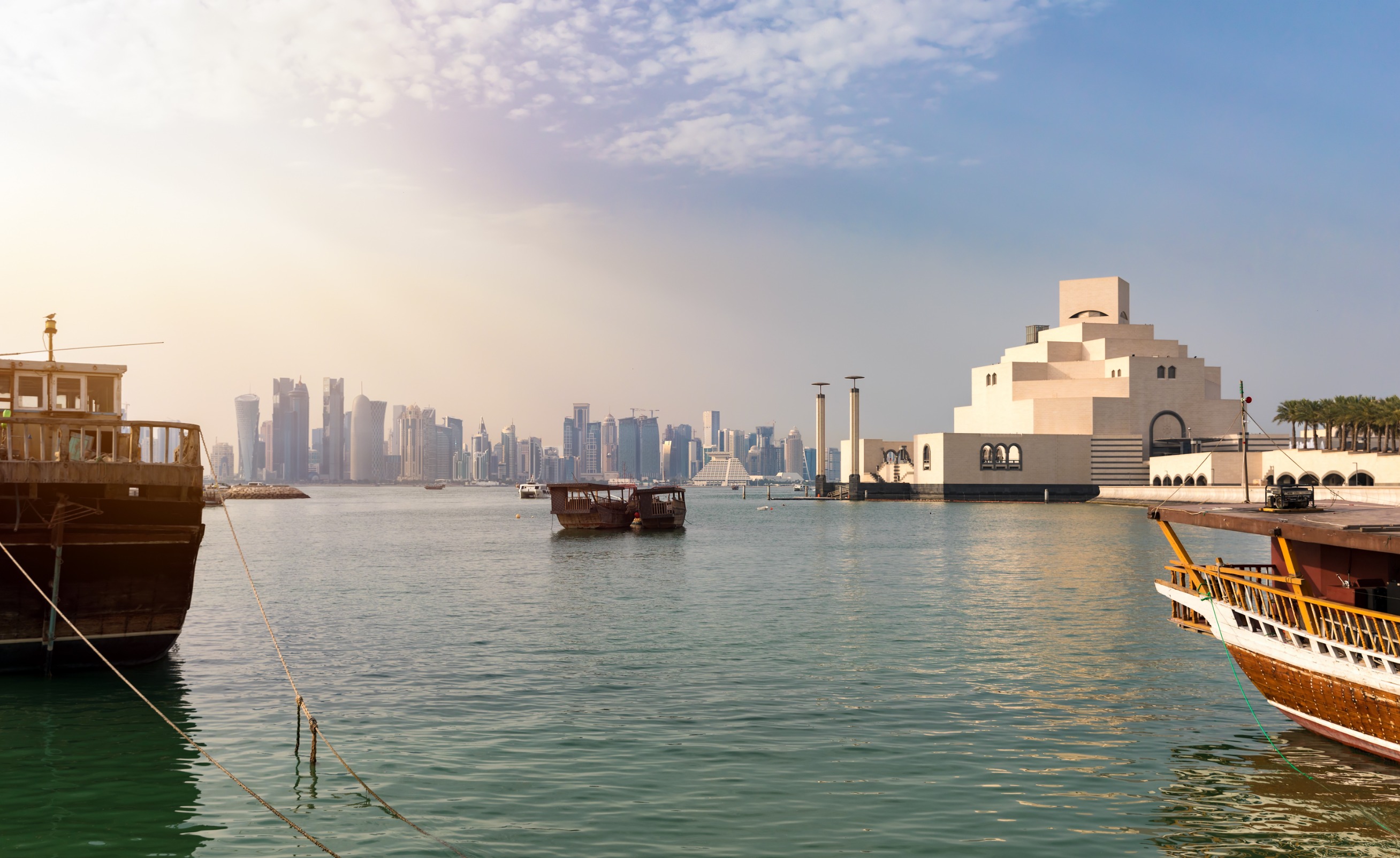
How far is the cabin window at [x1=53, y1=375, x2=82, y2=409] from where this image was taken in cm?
2425

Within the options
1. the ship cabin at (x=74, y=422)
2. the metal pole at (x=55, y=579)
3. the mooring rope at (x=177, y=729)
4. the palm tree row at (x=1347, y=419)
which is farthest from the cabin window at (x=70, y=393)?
the palm tree row at (x=1347, y=419)

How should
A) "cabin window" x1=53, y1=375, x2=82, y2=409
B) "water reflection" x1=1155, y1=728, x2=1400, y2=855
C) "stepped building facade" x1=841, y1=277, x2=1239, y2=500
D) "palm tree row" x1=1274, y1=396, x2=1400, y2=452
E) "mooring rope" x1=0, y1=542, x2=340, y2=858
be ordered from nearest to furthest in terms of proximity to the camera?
"water reflection" x1=1155, y1=728, x2=1400, y2=855 → "mooring rope" x1=0, y1=542, x2=340, y2=858 → "cabin window" x1=53, y1=375, x2=82, y2=409 → "palm tree row" x1=1274, y1=396, x2=1400, y2=452 → "stepped building facade" x1=841, y1=277, x2=1239, y2=500

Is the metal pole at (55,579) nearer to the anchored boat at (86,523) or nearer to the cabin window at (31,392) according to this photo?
the anchored boat at (86,523)

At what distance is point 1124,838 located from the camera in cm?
1334

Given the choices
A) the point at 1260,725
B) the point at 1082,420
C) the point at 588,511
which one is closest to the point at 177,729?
the point at 1260,725

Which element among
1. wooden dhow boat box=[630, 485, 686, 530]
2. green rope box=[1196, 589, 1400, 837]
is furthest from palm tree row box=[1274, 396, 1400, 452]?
green rope box=[1196, 589, 1400, 837]

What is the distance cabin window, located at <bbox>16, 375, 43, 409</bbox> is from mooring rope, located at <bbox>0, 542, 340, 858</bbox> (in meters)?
4.83

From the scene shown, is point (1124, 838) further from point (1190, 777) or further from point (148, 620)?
point (148, 620)

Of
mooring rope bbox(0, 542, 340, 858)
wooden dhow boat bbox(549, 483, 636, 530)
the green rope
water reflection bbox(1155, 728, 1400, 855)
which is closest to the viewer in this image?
water reflection bbox(1155, 728, 1400, 855)

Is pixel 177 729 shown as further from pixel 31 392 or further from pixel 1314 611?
pixel 1314 611

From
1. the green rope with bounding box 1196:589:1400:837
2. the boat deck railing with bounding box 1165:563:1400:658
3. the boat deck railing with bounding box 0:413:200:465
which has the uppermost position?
the boat deck railing with bounding box 0:413:200:465

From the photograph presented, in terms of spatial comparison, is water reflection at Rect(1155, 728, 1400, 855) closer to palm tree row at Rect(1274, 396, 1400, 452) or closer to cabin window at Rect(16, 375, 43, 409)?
cabin window at Rect(16, 375, 43, 409)

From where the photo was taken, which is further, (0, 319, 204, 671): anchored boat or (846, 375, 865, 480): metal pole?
(846, 375, 865, 480): metal pole

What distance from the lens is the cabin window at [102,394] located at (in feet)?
80.4
